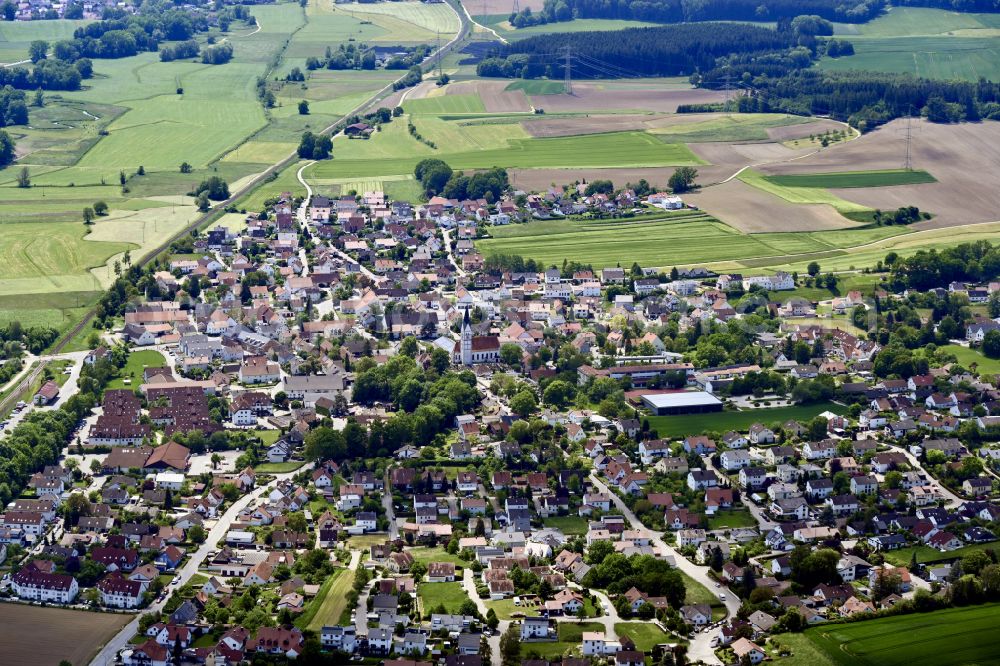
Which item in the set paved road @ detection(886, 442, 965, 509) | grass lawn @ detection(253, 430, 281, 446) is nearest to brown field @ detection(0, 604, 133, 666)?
grass lawn @ detection(253, 430, 281, 446)

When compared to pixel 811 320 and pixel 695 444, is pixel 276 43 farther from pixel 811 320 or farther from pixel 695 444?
pixel 695 444

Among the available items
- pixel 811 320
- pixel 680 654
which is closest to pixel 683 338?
pixel 811 320

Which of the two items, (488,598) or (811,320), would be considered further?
(811,320)

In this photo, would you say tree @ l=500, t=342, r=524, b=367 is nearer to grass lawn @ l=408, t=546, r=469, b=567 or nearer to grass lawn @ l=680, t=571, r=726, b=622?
grass lawn @ l=408, t=546, r=469, b=567

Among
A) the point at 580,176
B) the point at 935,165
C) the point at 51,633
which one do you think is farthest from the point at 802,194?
the point at 51,633

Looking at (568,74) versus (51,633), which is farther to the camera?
(568,74)

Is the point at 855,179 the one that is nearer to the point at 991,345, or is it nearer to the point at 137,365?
the point at 991,345
